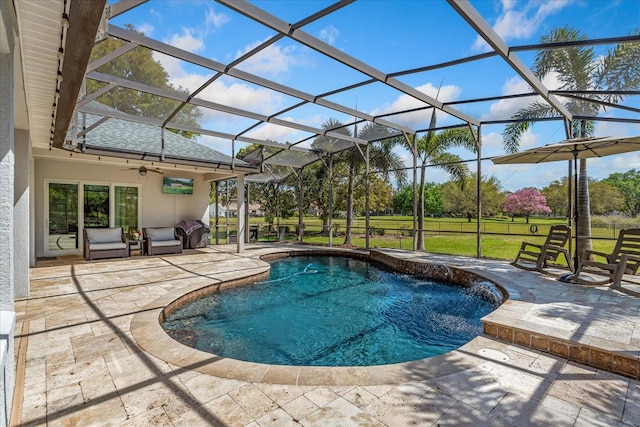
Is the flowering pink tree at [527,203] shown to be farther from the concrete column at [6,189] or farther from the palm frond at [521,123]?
the concrete column at [6,189]

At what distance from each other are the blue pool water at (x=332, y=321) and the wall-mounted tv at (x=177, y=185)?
589 cm

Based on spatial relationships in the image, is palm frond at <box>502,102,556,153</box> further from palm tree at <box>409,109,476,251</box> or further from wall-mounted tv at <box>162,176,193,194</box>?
wall-mounted tv at <box>162,176,193,194</box>

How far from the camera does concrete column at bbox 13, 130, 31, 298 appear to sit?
496 centimetres

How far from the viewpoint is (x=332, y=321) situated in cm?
521

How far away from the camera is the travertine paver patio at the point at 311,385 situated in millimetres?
2219

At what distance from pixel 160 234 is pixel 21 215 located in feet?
15.3

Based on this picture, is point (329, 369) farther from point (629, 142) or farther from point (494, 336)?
point (629, 142)

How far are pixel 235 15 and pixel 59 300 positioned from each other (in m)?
5.15

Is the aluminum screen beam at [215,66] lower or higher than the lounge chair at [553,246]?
higher

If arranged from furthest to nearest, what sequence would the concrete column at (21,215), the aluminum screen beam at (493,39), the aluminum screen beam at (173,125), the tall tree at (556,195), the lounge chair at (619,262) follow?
the tall tree at (556,195) → the aluminum screen beam at (173,125) → the lounge chair at (619,262) → the concrete column at (21,215) → the aluminum screen beam at (493,39)

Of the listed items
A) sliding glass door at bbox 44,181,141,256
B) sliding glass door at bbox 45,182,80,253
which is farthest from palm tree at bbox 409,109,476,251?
sliding glass door at bbox 45,182,80,253

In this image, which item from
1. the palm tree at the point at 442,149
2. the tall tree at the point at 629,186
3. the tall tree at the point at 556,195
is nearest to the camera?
the palm tree at the point at 442,149

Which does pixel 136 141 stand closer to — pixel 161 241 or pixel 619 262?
pixel 161 241

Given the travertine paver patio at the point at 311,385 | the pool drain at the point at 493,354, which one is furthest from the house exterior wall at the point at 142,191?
the pool drain at the point at 493,354
